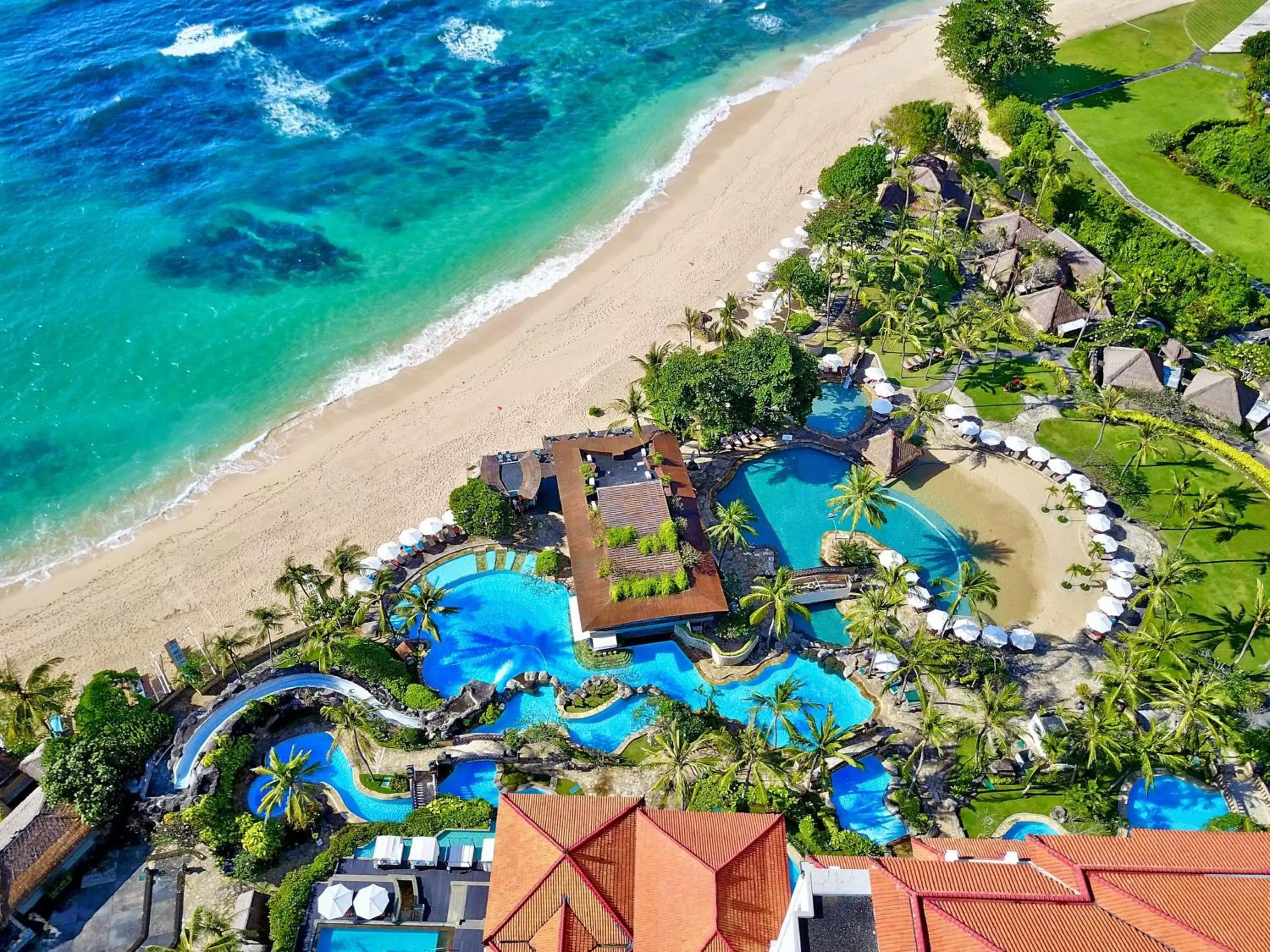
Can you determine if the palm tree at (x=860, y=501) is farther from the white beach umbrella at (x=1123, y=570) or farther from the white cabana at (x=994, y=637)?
the white beach umbrella at (x=1123, y=570)

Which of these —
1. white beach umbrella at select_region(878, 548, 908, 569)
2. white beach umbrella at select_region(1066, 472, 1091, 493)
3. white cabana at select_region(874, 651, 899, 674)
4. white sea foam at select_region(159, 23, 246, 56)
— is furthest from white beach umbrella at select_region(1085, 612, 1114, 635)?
white sea foam at select_region(159, 23, 246, 56)

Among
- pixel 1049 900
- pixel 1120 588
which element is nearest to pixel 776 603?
pixel 1049 900

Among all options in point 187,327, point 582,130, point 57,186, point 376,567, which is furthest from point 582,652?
point 57,186

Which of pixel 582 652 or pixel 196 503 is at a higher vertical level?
pixel 196 503

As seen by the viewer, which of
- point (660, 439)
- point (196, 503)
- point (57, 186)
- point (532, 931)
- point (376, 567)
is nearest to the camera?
point (532, 931)

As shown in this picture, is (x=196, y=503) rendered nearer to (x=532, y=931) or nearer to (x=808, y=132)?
(x=532, y=931)

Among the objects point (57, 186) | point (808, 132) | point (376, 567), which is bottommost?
point (376, 567)
